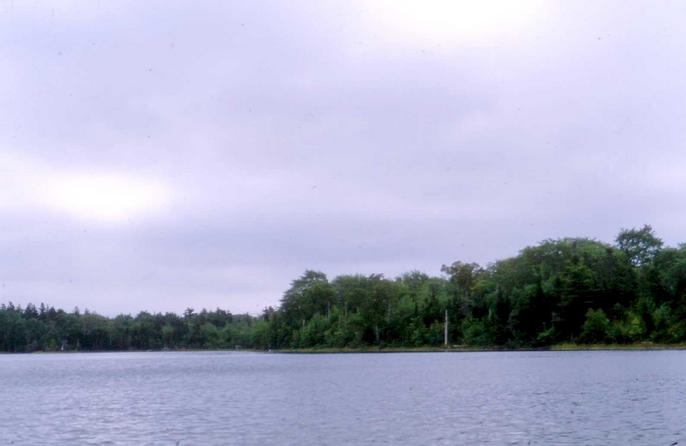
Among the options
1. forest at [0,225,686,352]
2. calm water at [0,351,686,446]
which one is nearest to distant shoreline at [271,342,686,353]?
forest at [0,225,686,352]

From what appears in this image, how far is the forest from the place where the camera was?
364 feet

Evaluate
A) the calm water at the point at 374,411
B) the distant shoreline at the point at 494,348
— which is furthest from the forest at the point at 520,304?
the calm water at the point at 374,411

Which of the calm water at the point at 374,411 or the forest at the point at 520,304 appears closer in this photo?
the calm water at the point at 374,411

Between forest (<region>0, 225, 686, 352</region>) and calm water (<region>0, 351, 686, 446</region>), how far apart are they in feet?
→ 184

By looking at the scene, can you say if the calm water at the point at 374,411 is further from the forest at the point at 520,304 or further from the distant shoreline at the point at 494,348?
the forest at the point at 520,304

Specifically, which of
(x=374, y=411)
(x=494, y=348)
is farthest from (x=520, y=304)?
(x=374, y=411)

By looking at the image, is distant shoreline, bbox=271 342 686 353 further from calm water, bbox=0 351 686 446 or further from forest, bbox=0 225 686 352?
calm water, bbox=0 351 686 446

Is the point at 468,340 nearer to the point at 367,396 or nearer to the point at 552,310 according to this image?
the point at 552,310

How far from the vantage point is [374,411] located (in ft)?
116

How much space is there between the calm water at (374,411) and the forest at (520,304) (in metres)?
56.1

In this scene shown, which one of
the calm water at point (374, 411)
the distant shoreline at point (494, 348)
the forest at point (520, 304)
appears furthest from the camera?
the forest at point (520, 304)

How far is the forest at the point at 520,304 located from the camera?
110919 mm

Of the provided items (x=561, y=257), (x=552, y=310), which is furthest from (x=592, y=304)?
(x=561, y=257)

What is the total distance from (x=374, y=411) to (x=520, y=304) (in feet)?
290
